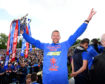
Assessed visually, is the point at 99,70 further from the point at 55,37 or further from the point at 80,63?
the point at 80,63

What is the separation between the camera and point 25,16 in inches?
147

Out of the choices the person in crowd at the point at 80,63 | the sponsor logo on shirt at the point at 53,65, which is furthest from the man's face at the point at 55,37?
the person in crowd at the point at 80,63

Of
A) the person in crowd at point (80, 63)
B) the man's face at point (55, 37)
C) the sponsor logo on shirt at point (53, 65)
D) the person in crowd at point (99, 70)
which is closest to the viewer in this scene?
the person in crowd at point (99, 70)

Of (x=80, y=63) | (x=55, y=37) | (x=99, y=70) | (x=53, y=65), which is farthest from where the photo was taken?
(x=80, y=63)

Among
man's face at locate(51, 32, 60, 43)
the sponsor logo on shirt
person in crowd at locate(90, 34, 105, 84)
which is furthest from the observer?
man's face at locate(51, 32, 60, 43)

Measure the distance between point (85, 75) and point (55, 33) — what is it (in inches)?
50.6

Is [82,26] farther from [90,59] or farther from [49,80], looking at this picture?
[49,80]

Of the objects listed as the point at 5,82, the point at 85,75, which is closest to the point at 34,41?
the point at 85,75

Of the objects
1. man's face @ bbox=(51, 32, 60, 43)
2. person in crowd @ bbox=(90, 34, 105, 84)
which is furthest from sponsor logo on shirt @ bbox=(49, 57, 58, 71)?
person in crowd @ bbox=(90, 34, 105, 84)

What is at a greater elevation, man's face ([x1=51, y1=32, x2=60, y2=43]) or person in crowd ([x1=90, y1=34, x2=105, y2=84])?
man's face ([x1=51, y1=32, x2=60, y2=43])

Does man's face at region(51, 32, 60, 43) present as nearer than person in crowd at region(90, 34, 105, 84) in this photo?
No

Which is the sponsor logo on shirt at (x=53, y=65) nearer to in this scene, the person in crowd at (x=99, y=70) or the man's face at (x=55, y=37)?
the man's face at (x=55, y=37)

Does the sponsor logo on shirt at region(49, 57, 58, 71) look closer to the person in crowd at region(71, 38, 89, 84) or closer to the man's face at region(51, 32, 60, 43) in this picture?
the man's face at region(51, 32, 60, 43)

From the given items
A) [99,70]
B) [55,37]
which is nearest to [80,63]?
[55,37]
